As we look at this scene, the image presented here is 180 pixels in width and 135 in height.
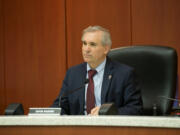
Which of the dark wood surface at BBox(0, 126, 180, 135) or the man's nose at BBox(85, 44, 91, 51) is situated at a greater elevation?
the man's nose at BBox(85, 44, 91, 51)

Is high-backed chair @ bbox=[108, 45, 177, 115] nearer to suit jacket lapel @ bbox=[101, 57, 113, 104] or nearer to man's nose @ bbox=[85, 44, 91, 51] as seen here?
suit jacket lapel @ bbox=[101, 57, 113, 104]

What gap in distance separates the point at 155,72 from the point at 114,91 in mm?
350

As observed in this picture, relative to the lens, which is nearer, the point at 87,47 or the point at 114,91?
the point at 114,91

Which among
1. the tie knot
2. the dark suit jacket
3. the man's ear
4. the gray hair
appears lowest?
the dark suit jacket

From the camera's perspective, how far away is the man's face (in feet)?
9.66

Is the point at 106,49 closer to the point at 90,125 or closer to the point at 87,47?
the point at 87,47

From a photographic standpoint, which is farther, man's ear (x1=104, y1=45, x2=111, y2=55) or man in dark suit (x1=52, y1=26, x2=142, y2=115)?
man's ear (x1=104, y1=45, x2=111, y2=55)

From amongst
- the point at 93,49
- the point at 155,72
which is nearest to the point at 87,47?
the point at 93,49

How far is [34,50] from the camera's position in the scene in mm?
4980

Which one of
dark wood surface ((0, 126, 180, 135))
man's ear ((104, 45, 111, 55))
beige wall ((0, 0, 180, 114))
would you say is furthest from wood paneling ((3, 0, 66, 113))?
dark wood surface ((0, 126, 180, 135))

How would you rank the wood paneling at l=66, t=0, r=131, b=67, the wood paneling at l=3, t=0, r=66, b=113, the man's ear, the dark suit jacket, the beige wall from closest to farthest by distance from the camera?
1. the dark suit jacket
2. the man's ear
3. the beige wall
4. the wood paneling at l=66, t=0, r=131, b=67
5. the wood paneling at l=3, t=0, r=66, b=113

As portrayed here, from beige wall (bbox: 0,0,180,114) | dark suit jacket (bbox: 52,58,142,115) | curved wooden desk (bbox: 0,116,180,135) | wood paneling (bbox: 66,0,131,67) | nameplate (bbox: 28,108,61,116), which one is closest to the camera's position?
curved wooden desk (bbox: 0,116,180,135)

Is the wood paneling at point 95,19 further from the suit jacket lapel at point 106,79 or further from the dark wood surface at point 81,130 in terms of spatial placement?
the dark wood surface at point 81,130

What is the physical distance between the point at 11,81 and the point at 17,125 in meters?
3.23
